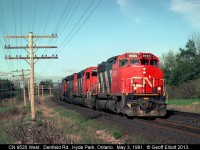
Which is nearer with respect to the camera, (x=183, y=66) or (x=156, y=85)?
(x=156, y=85)

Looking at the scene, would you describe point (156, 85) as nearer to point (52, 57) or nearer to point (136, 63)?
point (136, 63)

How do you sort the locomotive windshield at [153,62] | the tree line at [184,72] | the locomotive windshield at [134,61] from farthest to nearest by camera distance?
the tree line at [184,72]
the locomotive windshield at [153,62]
the locomotive windshield at [134,61]

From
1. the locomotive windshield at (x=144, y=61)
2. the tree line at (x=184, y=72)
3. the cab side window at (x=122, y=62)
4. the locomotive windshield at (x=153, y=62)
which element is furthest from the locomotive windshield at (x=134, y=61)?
the tree line at (x=184, y=72)

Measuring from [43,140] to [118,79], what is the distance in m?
11.2

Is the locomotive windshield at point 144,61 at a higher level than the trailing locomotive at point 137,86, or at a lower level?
higher

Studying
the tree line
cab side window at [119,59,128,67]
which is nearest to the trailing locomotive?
cab side window at [119,59,128,67]

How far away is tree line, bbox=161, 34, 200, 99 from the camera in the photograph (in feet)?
180

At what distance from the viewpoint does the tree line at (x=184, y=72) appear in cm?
5491

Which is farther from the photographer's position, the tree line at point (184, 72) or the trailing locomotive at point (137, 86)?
the tree line at point (184, 72)

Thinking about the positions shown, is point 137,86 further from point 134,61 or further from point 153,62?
point 153,62

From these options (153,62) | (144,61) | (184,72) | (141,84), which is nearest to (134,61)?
(144,61)

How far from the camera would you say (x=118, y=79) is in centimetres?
2131

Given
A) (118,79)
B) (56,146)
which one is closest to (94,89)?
(118,79)

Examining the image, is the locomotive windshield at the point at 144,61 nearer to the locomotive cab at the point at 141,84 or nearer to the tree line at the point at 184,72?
the locomotive cab at the point at 141,84
